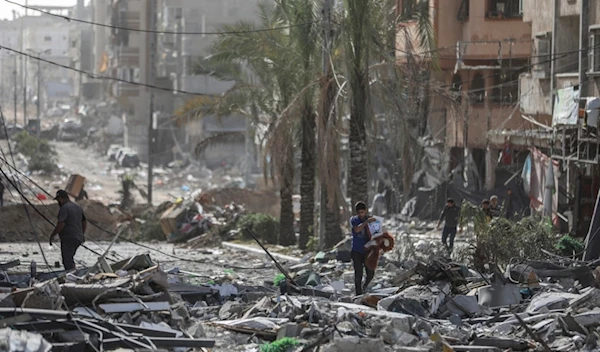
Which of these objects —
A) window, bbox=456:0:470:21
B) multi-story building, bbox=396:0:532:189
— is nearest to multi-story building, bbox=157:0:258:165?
multi-story building, bbox=396:0:532:189

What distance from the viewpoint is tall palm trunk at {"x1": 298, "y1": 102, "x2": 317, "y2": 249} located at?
96.8ft

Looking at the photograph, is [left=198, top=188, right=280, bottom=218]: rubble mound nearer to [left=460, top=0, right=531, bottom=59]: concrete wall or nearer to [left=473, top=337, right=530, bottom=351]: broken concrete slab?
[left=460, top=0, right=531, bottom=59]: concrete wall

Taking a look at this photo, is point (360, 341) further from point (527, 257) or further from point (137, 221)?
point (137, 221)

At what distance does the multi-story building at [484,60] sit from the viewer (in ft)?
127

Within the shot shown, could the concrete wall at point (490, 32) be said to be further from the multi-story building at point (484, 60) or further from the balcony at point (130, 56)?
the balcony at point (130, 56)

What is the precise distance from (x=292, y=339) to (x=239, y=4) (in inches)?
2867

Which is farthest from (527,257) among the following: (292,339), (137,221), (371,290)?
(137,221)

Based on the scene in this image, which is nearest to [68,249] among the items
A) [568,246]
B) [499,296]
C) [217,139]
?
[499,296]

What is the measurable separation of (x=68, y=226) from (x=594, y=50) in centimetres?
1553

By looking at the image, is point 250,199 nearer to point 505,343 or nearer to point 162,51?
point 505,343

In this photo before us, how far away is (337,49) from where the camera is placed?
27000 millimetres

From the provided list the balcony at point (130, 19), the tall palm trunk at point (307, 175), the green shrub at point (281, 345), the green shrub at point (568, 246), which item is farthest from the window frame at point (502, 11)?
the balcony at point (130, 19)

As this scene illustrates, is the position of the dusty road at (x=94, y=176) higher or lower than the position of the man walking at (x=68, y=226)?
lower

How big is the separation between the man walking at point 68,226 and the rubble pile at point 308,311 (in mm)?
859
